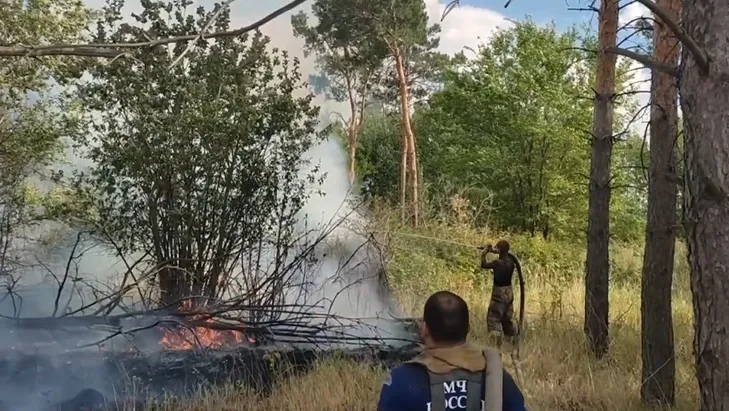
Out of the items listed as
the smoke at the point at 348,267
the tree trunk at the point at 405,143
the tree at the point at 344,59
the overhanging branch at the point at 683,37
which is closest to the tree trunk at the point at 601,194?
the smoke at the point at 348,267

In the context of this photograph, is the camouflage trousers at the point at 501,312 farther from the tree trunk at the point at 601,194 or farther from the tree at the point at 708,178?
the tree at the point at 708,178

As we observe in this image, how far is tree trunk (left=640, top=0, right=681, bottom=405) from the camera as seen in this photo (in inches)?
241

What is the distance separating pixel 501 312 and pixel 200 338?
378 cm

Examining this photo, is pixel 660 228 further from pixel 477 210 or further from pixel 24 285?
pixel 477 210

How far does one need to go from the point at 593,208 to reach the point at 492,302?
5.73ft

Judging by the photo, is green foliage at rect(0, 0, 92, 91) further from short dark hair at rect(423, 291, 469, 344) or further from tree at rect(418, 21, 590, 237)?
tree at rect(418, 21, 590, 237)

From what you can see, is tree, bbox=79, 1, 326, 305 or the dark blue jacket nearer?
the dark blue jacket

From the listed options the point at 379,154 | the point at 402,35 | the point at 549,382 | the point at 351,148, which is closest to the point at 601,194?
the point at 549,382

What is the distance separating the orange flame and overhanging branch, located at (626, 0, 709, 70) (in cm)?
535

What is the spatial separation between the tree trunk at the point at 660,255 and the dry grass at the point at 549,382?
278 mm

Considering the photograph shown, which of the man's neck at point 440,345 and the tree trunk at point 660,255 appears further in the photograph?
the tree trunk at point 660,255

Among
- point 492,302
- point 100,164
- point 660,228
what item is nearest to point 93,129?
point 100,164

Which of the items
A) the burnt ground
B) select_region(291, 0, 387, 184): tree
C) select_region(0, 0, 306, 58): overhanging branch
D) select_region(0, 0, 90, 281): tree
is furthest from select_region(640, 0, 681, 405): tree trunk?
select_region(291, 0, 387, 184): tree

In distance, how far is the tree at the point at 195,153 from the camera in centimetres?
898
